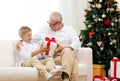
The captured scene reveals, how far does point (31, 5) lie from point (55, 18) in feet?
4.84

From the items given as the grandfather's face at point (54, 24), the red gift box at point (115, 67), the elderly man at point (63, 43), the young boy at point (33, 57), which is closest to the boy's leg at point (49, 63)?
the young boy at point (33, 57)

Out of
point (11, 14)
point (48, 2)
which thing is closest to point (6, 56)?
point (11, 14)

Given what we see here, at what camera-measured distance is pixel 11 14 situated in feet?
17.4

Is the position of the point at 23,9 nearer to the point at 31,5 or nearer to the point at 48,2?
the point at 31,5

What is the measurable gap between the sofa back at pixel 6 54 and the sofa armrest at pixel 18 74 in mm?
623

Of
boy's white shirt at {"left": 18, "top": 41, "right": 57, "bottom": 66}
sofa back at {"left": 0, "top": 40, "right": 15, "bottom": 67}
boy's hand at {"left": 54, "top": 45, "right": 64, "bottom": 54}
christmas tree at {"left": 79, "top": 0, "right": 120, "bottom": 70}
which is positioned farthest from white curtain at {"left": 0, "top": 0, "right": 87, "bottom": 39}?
boy's hand at {"left": 54, "top": 45, "right": 64, "bottom": 54}

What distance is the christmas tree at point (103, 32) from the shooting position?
5.36 m

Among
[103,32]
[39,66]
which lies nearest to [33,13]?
[103,32]

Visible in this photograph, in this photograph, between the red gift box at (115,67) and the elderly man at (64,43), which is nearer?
the elderly man at (64,43)

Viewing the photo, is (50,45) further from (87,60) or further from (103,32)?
(103,32)

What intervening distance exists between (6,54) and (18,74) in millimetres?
715

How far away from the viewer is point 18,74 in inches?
137

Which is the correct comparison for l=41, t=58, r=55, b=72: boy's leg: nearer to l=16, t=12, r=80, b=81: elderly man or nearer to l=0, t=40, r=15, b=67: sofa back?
l=16, t=12, r=80, b=81: elderly man

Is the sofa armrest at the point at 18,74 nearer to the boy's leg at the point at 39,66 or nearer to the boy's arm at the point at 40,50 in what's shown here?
the boy's leg at the point at 39,66
